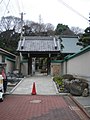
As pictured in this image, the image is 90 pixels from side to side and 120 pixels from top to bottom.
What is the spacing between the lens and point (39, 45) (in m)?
37.5

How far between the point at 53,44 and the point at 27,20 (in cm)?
3429

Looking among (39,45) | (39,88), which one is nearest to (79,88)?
(39,88)

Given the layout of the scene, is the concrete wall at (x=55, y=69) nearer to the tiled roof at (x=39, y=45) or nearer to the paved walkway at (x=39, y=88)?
the tiled roof at (x=39, y=45)

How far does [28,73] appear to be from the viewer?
119 feet

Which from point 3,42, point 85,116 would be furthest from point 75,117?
point 3,42

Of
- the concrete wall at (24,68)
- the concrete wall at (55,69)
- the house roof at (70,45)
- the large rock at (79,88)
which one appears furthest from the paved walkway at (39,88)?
the house roof at (70,45)

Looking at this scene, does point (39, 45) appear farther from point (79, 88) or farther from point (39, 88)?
point (79, 88)

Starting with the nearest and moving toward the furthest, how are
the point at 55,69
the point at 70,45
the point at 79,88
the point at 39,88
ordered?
the point at 79,88 < the point at 39,88 < the point at 55,69 < the point at 70,45

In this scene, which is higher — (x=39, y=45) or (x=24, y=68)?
(x=39, y=45)

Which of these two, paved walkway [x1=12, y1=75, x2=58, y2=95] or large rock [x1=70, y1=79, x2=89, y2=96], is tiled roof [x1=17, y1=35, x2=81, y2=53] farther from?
large rock [x1=70, y1=79, x2=89, y2=96]

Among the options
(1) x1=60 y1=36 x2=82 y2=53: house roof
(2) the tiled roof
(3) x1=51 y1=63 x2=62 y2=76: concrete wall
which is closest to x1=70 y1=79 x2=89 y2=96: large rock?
(2) the tiled roof

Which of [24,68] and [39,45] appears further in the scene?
[24,68]

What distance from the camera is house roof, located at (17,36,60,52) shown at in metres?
35.7

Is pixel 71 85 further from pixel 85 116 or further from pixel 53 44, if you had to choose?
pixel 53 44
